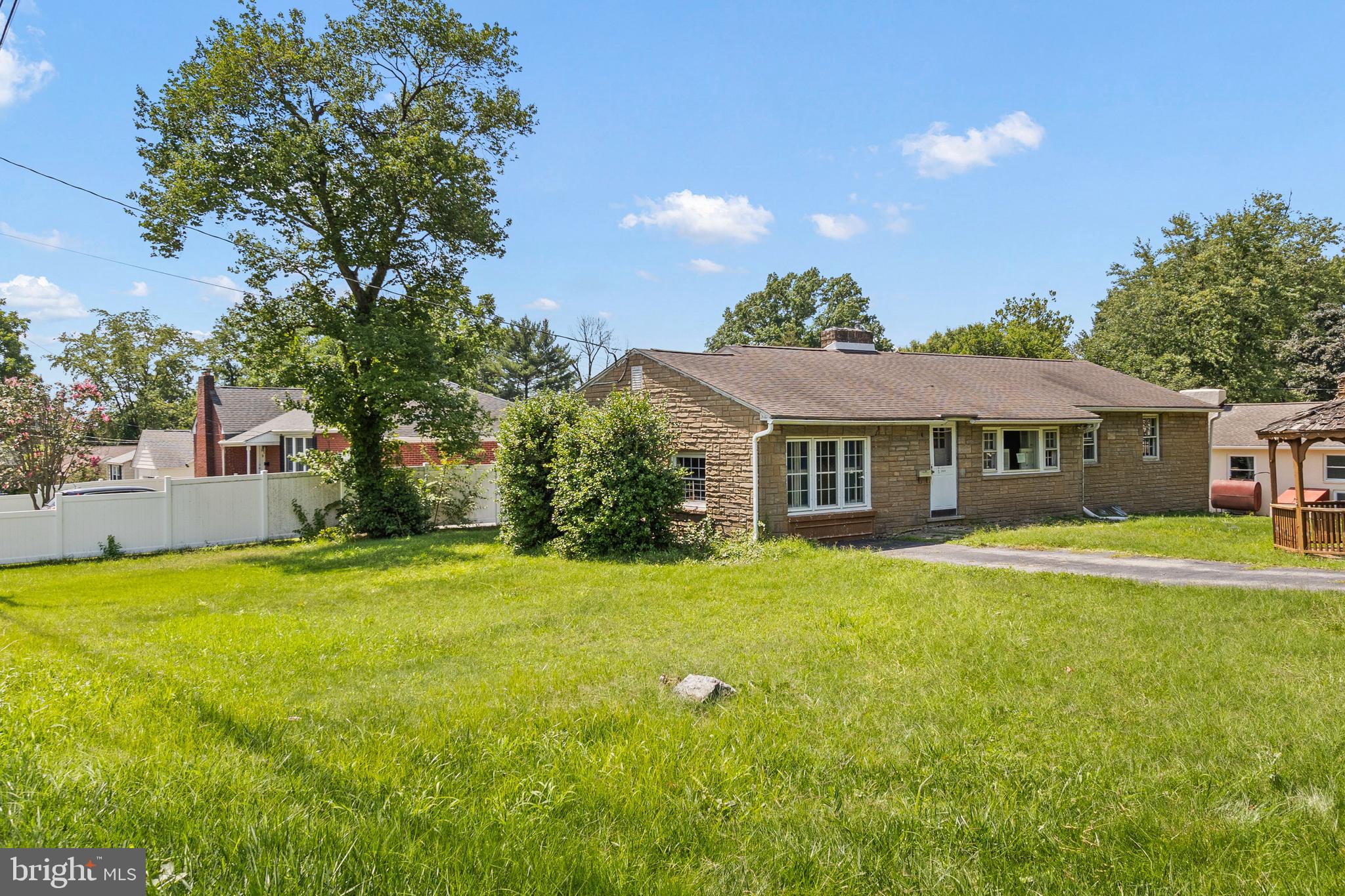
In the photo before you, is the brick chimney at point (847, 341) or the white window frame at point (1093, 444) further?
the brick chimney at point (847, 341)

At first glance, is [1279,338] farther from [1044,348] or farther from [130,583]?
[130,583]

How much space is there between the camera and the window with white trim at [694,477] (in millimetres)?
15531

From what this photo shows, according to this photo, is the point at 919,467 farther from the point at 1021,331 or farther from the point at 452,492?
the point at 1021,331

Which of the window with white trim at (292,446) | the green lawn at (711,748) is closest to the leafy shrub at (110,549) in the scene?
the green lawn at (711,748)

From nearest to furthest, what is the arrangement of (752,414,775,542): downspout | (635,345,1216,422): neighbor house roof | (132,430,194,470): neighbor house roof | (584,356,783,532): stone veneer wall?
(752,414,775,542): downspout → (584,356,783,532): stone veneer wall → (635,345,1216,422): neighbor house roof → (132,430,194,470): neighbor house roof

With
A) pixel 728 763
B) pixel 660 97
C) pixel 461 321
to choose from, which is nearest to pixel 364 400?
pixel 461 321

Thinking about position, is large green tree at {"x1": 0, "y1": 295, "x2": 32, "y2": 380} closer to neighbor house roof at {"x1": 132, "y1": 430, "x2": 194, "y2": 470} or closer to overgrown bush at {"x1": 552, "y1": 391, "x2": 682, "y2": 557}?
neighbor house roof at {"x1": 132, "y1": 430, "x2": 194, "y2": 470}

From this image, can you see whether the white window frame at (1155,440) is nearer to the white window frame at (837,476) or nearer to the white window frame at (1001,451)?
the white window frame at (1001,451)

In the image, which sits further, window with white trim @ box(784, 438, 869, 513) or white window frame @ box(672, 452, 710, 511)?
white window frame @ box(672, 452, 710, 511)

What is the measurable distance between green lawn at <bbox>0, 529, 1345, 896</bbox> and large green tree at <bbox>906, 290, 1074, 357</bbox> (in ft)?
140

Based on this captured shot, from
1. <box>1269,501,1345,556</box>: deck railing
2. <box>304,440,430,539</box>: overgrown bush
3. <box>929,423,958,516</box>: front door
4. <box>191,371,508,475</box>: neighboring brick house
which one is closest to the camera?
<box>1269,501,1345,556</box>: deck railing

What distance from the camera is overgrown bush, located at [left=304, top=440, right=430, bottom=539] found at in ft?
61.5

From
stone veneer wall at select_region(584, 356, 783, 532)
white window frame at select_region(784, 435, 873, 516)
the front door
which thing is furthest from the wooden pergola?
stone veneer wall at select_region(584, 356, 783, 532)

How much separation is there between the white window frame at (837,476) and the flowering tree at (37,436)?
720 inches
